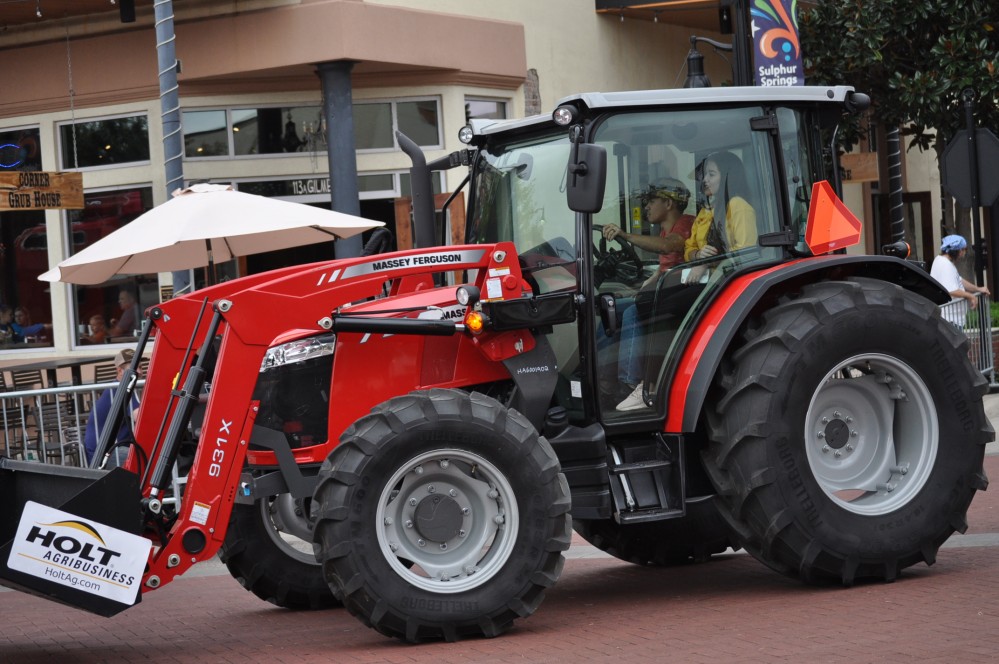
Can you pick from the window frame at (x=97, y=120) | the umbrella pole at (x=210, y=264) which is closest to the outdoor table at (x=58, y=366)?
the window frame at (x=97, y=120)

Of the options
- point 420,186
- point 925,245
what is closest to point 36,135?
point 420,186

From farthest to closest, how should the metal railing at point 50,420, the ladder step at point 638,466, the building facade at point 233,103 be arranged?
1. the building facade at point 233,103
2. the metal railing at point 50,420
3. the ladder step at point 638,466

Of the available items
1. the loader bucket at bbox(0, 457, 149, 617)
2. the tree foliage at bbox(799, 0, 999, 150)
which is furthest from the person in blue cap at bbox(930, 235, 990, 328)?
the loader bucket at bbox(0, 457, 149, 617)

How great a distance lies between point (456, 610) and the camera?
21.1 ft

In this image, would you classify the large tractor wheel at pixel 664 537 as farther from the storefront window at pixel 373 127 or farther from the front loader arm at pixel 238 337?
the storefront window at pixel 373 127

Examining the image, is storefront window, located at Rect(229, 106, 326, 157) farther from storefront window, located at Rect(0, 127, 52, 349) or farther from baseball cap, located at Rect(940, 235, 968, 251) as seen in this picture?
baseball cap, located at Rect(940, 235, 968, 251)

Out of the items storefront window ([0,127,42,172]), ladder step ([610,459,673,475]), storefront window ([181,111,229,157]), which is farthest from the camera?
storefront window ([0,127,42,172])

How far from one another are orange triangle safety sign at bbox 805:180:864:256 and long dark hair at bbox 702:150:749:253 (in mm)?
429

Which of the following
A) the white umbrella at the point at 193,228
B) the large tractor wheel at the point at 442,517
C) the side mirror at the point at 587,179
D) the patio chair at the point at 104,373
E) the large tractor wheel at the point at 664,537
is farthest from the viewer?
the patio chair at the point at 104,373

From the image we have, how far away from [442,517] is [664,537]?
2.27 metres

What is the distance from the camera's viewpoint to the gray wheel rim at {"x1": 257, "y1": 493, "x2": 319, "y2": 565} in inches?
308

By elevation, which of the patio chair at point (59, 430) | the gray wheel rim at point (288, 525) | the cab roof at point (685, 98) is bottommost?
the gray wheel rim at point (288, 525)

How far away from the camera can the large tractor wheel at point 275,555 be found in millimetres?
7738

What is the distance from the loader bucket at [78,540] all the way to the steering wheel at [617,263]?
A: 249cm
